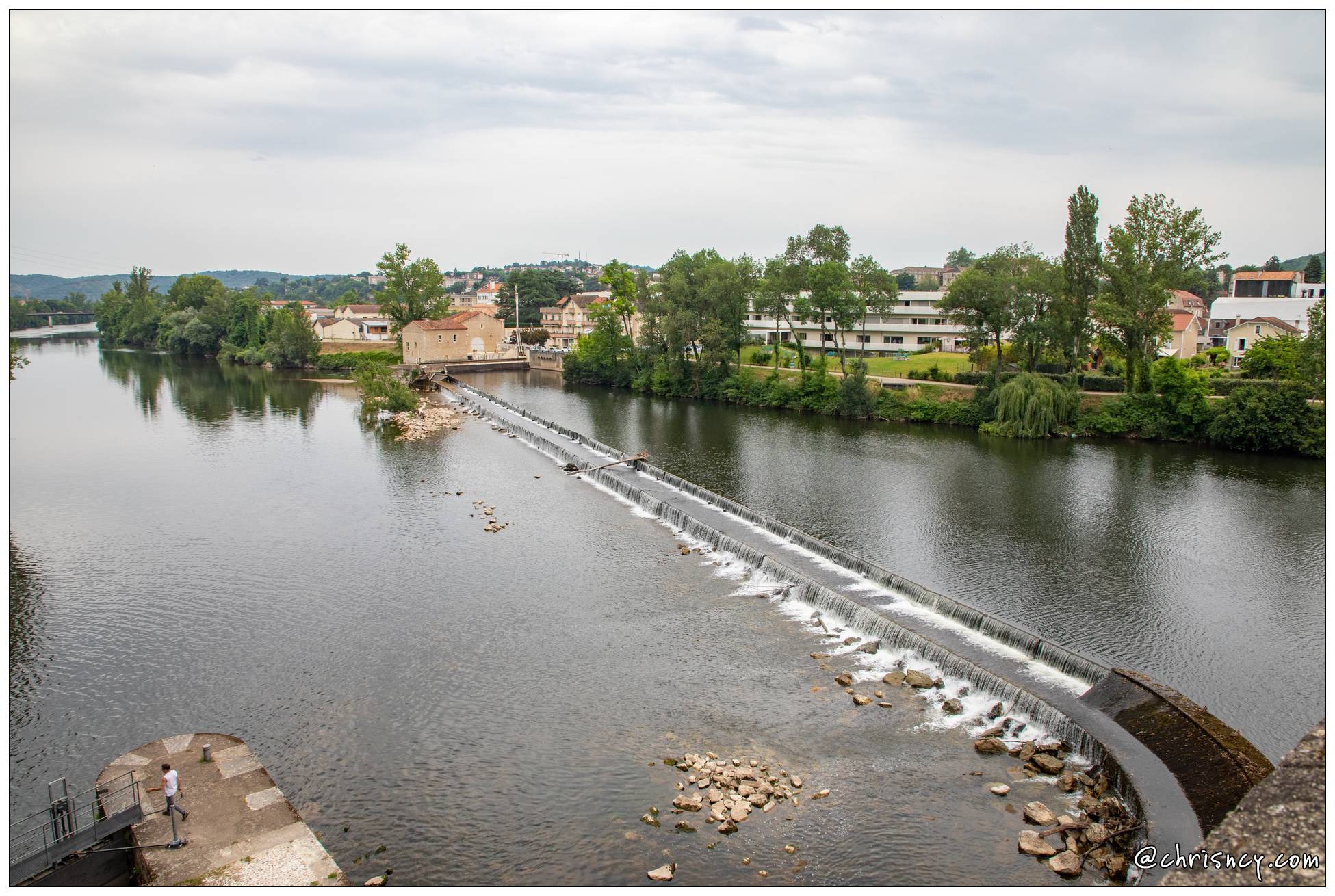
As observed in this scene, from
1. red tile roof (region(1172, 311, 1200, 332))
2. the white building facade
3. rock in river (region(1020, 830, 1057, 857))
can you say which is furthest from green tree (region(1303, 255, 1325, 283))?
rock in river (region(1020, 830, 1057, 857))

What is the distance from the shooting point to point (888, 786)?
40.8ft

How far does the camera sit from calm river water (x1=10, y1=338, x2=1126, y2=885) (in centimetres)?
1175

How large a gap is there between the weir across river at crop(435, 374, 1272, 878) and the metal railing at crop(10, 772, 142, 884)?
12.8 metres

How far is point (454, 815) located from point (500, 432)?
32.0 metres

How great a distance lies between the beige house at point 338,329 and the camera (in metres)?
93.5

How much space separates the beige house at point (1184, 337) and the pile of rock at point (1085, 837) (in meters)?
49.8

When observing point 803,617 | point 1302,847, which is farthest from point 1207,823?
point 803,617

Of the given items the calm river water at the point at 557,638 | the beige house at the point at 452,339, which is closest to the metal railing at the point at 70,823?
the calm river water at the point at 557,638

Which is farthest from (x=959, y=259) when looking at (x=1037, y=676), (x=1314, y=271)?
(x=1037, y=676)

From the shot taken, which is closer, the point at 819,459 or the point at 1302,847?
the point at 1302,847

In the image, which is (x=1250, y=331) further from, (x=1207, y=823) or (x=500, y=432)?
(x=1207, y=823)

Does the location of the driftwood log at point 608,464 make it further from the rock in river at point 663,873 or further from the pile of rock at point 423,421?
the rock in river at point 663,873

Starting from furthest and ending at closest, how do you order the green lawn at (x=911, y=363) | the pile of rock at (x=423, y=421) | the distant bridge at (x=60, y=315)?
1. the distant bridge at (x=60, y=315)
2. the green lawn at (x=911, y=363)
3. the pile of rock at (x=423, y=421)

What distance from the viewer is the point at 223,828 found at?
11188 millimetres
